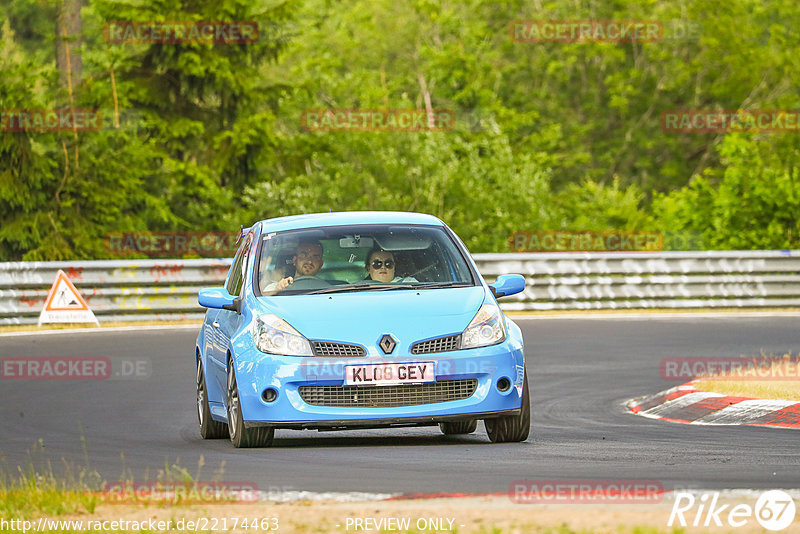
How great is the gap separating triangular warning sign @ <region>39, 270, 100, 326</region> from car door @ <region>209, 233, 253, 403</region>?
37.3 ft

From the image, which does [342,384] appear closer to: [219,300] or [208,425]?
[219,300]

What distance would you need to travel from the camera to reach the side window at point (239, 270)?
35.2 feet

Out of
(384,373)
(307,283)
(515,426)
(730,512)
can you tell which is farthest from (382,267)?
(730,512)

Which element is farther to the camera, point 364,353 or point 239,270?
point 239,270

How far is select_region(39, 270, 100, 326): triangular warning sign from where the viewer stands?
22.2 metres

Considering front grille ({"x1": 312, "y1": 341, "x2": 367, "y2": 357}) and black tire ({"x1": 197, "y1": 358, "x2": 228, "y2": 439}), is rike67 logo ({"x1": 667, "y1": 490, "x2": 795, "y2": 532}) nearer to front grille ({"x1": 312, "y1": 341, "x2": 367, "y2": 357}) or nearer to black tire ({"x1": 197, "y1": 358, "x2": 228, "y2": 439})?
front grille ({"x1": 312, "y1": 341, "x2": 367, "y2": 357})

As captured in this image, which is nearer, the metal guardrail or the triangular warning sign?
the triangular warning sign

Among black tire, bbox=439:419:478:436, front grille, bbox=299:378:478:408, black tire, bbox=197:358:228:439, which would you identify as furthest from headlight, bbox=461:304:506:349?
black tire, bbox=197:358:228:439

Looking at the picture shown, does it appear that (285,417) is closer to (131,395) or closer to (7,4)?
(131,395)

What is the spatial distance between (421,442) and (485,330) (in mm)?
1128

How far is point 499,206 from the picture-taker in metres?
34.8

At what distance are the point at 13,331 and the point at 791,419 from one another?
1375 centimetres

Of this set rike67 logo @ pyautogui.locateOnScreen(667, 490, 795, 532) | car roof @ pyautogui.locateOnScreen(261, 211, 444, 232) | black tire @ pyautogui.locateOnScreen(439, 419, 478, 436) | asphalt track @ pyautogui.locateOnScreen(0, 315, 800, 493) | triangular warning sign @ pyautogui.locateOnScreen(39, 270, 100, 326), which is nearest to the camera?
rike67 logo @ pyautogui.locateOnScreen(667, 490, 795, 532)

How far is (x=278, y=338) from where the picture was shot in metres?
9.38
